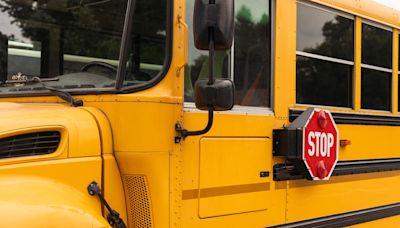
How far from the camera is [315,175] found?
309cm

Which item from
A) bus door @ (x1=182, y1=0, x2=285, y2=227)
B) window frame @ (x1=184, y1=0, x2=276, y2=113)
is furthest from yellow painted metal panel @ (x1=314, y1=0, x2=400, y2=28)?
bus door @ (x1=182, y1=0, x2=285, y2=227)

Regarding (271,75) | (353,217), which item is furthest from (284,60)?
(353,217)

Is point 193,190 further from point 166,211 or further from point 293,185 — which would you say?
point 293,185

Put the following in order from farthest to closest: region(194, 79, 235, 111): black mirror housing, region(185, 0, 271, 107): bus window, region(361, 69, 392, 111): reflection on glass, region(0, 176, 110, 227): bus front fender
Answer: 1. region(361, 69, 392, 111): reflection on glass
2. region(185, 0, 271, 107): bus window
3. region(194, 79, 235, 111): black mirror housing
4. region(0, 176, 110, 227): bus front fender

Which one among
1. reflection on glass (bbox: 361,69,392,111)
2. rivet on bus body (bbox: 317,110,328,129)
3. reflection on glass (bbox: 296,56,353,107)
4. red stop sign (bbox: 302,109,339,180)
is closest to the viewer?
red stop sign (bbox: 302,109,339,180)

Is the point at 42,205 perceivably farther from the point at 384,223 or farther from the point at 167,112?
the point at 384,223

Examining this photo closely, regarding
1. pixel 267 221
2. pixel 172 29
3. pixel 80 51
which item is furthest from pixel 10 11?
pixel 267 221

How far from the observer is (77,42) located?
2.61 m

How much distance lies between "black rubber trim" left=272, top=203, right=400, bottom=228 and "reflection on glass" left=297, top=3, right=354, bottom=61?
1097 mm

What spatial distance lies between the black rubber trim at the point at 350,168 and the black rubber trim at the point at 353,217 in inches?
11.1

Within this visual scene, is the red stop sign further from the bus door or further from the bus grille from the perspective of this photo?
the bus grille

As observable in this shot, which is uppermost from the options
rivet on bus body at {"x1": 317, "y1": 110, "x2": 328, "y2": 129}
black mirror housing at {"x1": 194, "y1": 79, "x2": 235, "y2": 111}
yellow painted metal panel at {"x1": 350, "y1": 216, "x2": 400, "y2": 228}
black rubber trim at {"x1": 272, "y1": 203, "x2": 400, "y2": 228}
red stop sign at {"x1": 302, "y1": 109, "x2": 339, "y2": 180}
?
black mirror housing at {"x1": 194, "y1": 79, "x2": 235, "y2": 111}

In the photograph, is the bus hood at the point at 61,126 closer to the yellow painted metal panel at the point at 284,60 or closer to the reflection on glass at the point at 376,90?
the yellow painted metal panel at the point at 284,60

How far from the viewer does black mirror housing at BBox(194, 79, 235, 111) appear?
2.22 m
